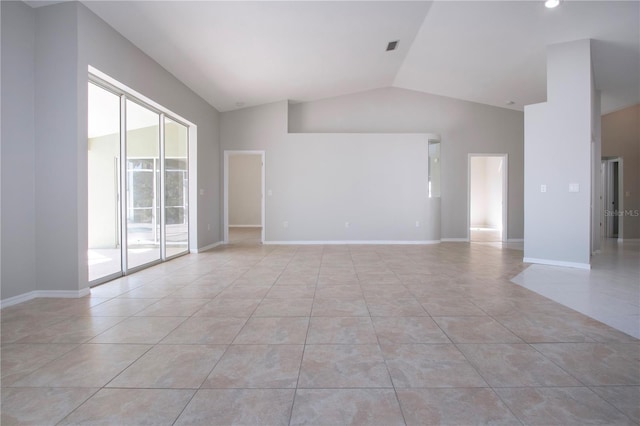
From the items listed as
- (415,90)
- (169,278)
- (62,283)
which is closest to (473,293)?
(169,278)

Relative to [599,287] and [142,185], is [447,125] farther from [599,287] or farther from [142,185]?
[142,185]

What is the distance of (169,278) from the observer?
14.2 feet

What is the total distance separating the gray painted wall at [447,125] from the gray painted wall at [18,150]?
17.7ft

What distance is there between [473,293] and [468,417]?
89.9 inches

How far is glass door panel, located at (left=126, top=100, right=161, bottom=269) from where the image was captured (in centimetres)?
462

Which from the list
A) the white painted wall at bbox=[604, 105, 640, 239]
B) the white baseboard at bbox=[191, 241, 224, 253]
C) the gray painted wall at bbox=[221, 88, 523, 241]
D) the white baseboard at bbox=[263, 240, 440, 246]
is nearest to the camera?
the white baseboard at bbox=[191, 241, 224, 253]

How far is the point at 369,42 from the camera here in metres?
5.46

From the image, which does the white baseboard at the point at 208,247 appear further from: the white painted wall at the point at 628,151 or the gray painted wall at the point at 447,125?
the white painted wall at the point at 628,151

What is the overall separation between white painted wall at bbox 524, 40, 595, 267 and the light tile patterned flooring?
198 centimetres

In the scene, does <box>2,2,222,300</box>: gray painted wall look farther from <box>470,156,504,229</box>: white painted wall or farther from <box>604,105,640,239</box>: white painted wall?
<box>470,156,504,229</box>: white painted wall

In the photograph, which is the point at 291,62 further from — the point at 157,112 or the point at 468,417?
the point at 468,417

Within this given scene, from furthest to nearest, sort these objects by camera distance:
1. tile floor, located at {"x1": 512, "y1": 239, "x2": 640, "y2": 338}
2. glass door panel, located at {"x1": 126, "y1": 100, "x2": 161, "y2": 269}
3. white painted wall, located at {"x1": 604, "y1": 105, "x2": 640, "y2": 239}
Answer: white painted wall, located at {"x1": 604, "y1": 105, "x2": 640, "y2": 239}
glass door panel, located at {"x1": 126, "y1": 100, "x2": 161, "y2": 269}
tile floor, located at {"x1": 512, "y1": 239, "x2": 640, "y2": 338}

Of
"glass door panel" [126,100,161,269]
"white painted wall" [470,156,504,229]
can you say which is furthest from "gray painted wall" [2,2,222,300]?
"white painted wall" [470,156,504,229]

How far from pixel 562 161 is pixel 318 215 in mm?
4721
